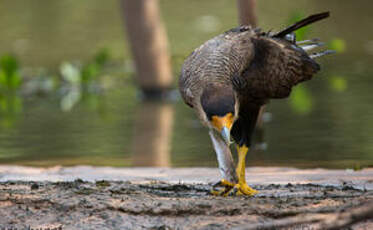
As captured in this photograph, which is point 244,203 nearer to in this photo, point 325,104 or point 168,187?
point 168,187

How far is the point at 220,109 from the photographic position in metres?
4.57

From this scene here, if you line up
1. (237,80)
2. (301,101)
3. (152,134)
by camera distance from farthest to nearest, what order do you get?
(301,101)
(152,134)
(237,80)

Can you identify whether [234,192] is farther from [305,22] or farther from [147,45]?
[147,45]

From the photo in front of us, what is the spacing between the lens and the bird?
475 centimetres

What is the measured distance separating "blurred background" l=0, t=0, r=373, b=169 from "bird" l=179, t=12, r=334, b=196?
4.39 ft

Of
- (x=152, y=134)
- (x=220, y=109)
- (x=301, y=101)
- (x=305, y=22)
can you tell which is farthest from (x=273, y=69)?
(x=301, y=101)

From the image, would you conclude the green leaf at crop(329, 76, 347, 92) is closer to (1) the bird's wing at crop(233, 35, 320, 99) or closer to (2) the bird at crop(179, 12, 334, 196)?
(2) the bird at crop(179, 12, 334, 196)

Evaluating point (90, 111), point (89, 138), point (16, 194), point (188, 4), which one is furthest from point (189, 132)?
point (188, 4)

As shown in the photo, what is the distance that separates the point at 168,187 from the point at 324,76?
8793mm

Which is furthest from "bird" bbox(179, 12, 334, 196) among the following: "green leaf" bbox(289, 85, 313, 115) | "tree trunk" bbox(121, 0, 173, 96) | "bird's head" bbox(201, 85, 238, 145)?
"tree trunk" bbox(121, 0, 173, 96)

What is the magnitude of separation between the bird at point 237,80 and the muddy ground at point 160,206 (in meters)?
0.33

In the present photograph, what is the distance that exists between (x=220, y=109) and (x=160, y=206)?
69 cm

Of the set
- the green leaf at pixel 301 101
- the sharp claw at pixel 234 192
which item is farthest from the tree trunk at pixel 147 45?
the sharp claw at pixel 234 192

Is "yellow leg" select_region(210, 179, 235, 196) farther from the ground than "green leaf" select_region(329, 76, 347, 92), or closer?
closer
